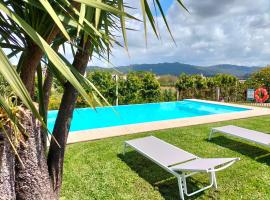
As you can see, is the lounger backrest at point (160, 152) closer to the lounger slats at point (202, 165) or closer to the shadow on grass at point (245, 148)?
the lounger slats at point (202, 165)

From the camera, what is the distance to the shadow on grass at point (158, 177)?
4.38m

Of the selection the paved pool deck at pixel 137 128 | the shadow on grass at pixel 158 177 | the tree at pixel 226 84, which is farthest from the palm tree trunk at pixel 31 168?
the tree at pixel 226 84

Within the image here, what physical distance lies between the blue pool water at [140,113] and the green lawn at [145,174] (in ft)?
19.9

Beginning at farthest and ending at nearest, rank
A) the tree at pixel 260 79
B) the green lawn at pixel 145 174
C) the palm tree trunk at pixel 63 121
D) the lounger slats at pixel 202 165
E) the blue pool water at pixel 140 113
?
the tree at pixel 260 79
the blue pool water at pixel 140 113
the green lawn at pixel 145 174
the lounger slats at pixel 202 165
the palm tree trunk at pixel 63 121

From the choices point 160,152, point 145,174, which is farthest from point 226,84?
point 145,174

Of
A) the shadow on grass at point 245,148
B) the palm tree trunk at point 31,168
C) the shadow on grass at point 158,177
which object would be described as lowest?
the shadow on grass at point 158,177

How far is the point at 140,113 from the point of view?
15758 mm

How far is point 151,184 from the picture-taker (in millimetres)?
4641

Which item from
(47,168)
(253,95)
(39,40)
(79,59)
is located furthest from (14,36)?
(253,95)

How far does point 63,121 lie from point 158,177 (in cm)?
277

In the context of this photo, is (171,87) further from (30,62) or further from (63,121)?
(30,62)

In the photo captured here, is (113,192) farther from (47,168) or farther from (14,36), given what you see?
(14,36)

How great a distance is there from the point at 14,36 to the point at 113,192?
10.4ft

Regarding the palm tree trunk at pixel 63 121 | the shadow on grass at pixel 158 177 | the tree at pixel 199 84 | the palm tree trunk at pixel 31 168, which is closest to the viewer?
the palm tree trunk at pixel 31 168
